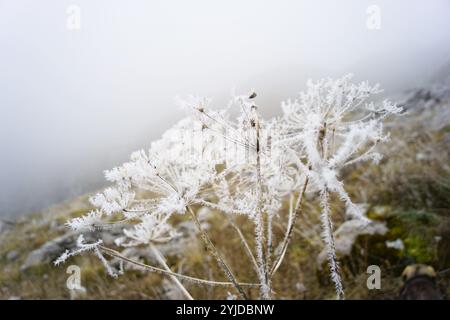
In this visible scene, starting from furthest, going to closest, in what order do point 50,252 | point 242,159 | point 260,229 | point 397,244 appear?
point 50,252 < point 397,244 < point 242,159 < point 260,229

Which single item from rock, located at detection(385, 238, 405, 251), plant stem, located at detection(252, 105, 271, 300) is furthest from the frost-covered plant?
rock, located at detection(385, 238, 405, 251)

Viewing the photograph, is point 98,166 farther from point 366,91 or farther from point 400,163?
point 366,91

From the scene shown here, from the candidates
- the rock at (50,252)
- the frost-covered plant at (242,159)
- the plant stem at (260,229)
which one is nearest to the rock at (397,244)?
the frost-covered plant at (242,159)

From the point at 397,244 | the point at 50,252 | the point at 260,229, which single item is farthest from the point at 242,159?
the point at 50,252

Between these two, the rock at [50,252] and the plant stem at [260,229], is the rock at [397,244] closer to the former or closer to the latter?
the plant stem at [260,229]

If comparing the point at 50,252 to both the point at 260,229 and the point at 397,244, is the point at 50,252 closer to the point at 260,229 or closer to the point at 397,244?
the point at 397,244

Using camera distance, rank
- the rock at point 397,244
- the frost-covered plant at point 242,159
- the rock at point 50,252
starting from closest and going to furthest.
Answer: the frost-covered plant at point 242,159 → the rock at point 397,244 → the rock at point 50,252

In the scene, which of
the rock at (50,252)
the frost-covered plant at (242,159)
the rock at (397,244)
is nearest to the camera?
the frost-covered plant at (242,159)

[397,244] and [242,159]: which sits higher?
[242,159]

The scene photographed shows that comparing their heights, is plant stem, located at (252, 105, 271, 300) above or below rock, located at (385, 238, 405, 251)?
above

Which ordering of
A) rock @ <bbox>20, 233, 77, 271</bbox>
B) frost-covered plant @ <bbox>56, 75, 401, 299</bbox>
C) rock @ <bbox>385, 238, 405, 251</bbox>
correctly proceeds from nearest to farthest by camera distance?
frost-covered plant @ <bbox>56, 75, 401, 299</bbox> → rock @ <bbox>385, 238, 405, 251</bbox> → rock @ <bbox>20, 233, 77, 271</bbox>

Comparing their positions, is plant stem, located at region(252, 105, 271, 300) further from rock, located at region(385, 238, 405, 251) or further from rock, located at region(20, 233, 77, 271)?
rock, located at region(20, 233, 77, 271)
